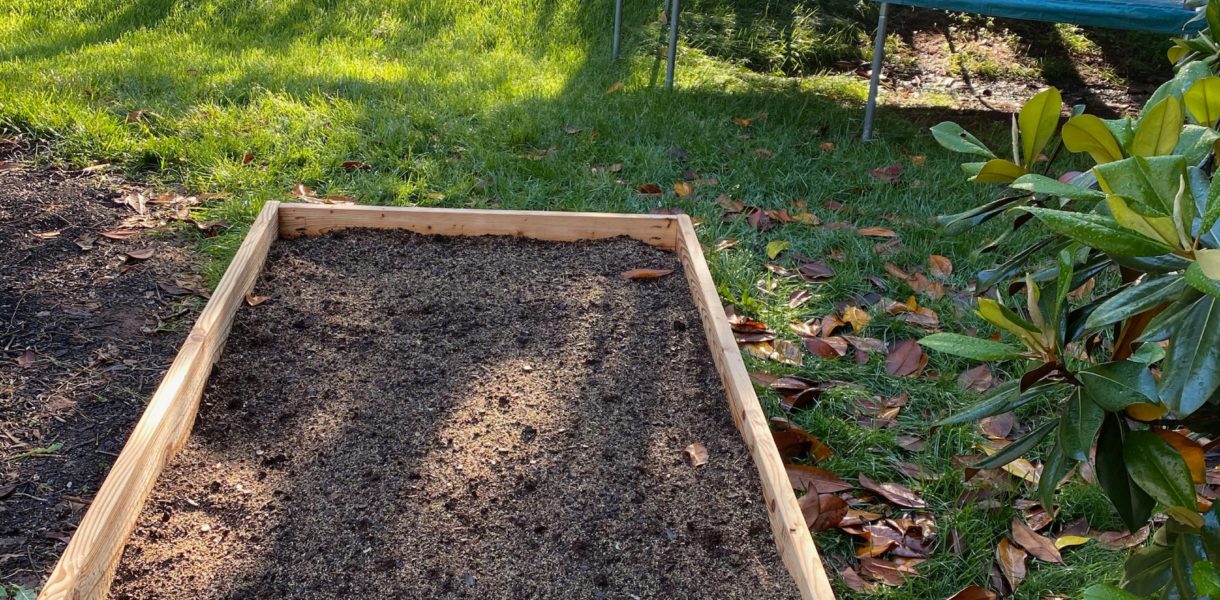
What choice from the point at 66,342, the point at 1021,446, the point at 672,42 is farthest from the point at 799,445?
the point at 672,42

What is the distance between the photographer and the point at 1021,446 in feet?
4.21

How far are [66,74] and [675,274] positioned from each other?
3264mm

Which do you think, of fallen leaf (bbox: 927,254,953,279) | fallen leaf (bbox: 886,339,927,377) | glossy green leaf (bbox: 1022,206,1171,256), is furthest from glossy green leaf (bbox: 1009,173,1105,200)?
fallen leaf (bbox: 927,254,953,279)

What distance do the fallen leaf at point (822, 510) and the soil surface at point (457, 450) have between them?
179 mm

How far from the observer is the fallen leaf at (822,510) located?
203 centimetres

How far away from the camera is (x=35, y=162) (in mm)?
3533

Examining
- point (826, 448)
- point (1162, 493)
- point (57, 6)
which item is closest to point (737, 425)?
point (826, 448)

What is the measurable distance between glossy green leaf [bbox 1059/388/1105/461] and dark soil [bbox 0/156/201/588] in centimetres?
191

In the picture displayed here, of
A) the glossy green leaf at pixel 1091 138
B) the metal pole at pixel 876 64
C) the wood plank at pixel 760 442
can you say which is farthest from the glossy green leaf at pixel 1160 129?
the metal pole at pixel 876 64

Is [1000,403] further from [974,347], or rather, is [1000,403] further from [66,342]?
[66,342]

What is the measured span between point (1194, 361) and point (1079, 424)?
23 cm

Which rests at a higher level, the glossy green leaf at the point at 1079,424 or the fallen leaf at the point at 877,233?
the glossy green leaf at the point at 1079,424

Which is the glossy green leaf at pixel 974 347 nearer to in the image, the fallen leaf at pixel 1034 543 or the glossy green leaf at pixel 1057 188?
the glossy green leaf at pixel 1057 188

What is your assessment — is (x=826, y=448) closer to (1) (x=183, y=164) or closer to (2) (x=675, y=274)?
(2) (x=675, y=274)
